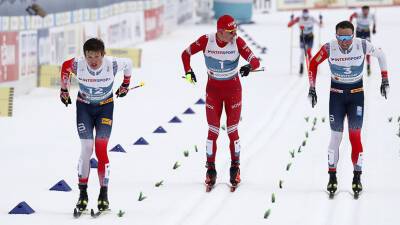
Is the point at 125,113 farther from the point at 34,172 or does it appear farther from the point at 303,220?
the point at 303,220

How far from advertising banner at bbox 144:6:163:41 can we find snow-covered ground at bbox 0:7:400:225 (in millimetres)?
11617

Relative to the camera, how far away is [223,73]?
11312mm

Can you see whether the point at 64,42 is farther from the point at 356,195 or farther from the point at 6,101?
the point at 356,195

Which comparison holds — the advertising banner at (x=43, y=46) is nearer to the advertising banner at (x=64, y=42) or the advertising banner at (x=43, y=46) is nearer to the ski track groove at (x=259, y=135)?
the advertising banner at (x=64, y=42)

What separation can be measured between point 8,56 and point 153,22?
1568cm

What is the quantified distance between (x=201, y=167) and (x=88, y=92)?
313 centimetres

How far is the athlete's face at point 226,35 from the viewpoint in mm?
11024

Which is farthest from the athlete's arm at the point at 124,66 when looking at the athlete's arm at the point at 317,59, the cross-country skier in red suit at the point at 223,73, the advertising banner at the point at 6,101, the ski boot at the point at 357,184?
the advertising banner at the point at 6,101

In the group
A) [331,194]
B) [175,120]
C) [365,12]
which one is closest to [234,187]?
[331,194]

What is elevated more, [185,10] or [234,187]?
[234,187]

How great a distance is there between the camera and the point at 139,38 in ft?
109

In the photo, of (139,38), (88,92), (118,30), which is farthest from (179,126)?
(139,38)

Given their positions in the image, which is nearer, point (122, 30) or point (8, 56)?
point (8, 56)

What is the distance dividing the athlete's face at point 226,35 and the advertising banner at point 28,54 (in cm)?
1013
